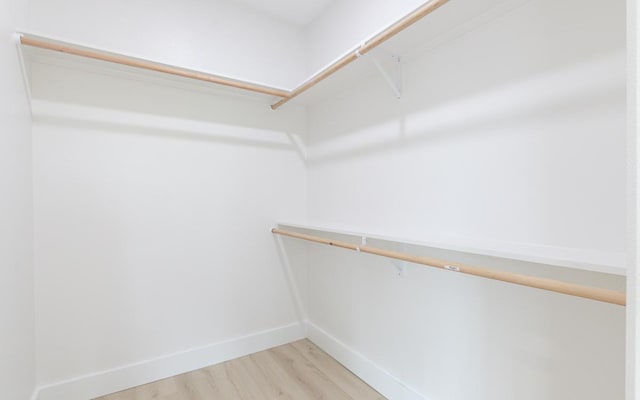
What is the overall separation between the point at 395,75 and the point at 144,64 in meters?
1.32

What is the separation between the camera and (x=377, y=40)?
1.32 m

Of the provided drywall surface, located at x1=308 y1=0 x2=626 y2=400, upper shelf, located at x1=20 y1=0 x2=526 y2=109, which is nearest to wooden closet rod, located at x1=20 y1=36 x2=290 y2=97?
upper shelf, located at x1=20 y1=0 x2=526 y2=109

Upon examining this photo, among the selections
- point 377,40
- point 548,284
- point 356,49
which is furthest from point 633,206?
point 356,49

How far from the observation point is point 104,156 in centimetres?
173

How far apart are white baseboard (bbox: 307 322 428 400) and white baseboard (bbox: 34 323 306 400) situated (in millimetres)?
257

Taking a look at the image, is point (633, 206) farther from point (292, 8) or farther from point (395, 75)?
point (292, 8)

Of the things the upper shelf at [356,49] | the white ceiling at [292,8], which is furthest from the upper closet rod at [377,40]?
the white ceiling at [292,8]

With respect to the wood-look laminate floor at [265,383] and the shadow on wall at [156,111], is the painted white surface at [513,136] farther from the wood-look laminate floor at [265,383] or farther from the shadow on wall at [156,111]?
the wood-look laminate floor at [265,383]

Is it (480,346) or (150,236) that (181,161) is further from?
(480,346)

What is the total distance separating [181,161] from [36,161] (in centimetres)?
70

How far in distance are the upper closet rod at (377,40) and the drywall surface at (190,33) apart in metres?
0.58

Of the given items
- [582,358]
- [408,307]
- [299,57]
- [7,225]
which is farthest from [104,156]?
[582,358]

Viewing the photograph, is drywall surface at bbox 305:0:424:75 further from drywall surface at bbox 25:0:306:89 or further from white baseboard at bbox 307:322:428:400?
white baseboard at bbox 307:322:428:400

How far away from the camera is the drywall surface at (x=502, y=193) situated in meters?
0.93
